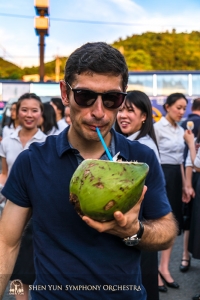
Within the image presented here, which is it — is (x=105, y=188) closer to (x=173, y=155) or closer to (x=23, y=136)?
(x=23, y=136)

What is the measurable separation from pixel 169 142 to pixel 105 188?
3761mm

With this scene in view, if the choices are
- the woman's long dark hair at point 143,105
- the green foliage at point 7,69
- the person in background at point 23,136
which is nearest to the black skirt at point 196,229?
the woman's long dark hair at point 143,105

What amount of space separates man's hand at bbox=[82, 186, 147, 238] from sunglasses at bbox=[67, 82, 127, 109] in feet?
1.23

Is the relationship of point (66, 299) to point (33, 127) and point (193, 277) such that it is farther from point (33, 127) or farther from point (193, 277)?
point (193, 277)

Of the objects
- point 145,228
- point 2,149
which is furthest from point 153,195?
point 2,149

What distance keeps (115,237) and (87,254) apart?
12 cm

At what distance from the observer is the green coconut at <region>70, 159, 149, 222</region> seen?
1.34 m

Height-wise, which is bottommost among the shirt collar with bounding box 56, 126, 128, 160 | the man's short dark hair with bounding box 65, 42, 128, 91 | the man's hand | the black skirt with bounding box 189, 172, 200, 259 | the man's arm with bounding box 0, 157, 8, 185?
the black skirt with bounding box 189, 172, 200, 259

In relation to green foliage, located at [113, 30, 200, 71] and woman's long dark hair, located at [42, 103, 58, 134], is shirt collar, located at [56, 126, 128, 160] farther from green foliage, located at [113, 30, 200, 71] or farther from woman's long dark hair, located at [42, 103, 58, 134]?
green foliage, located at [113, 30, 200, 71]

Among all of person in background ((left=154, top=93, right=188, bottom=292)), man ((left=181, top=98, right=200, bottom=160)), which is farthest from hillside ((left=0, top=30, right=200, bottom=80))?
person in background ((left=154, top=93, right=188, bottom=292))

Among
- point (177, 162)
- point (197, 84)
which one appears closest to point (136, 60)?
point (197, 84)

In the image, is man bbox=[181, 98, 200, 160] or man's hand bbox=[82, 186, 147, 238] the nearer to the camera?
man's hand bbox=[82, 186, 147, 238]

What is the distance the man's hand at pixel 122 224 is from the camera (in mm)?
1354

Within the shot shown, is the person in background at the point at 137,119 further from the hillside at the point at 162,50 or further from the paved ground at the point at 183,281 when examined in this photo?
the hillside at the point at 162,50
